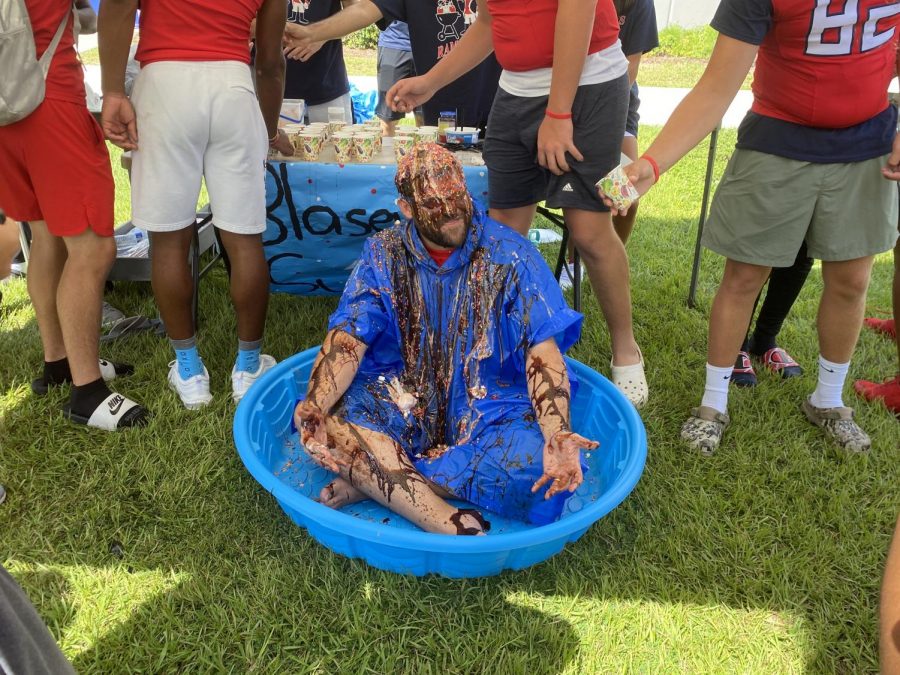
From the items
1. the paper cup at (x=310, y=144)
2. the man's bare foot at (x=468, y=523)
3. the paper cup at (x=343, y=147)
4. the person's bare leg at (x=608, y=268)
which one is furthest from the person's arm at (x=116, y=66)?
the man's bare foot at (x=468, y=523)

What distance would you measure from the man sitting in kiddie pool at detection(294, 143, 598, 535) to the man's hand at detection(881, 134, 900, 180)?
112cm

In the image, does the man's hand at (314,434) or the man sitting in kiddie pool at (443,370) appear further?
the man sitting in kiddie pool at (443,370)

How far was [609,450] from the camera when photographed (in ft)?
8.38

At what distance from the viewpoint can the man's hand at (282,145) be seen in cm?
317

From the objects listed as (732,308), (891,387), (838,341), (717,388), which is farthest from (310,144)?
(891,387)

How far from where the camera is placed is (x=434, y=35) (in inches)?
151

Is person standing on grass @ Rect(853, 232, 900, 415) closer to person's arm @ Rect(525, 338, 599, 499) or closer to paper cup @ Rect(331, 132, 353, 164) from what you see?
person's arm @ Rect(525, 338, 599, 499)

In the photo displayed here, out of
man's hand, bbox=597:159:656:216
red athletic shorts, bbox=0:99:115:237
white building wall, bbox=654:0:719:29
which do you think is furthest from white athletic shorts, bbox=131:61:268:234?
white building wall, bbox=654:0:719:29

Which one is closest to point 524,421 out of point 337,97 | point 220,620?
point 220,620

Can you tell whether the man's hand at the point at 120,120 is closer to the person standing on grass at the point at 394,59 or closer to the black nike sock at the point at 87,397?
the black nike sock at the point at 87,397

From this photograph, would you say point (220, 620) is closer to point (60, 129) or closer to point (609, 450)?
point (609, 450)

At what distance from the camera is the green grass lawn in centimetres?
185

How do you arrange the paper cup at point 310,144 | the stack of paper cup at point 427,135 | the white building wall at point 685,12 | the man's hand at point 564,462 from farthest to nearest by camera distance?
the white building wall at point 685,12, the stack of paper cup at point 427,135, the paper cup at point 310,144, the man's hand at point 564,462

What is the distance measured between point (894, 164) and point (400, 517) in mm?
1954
